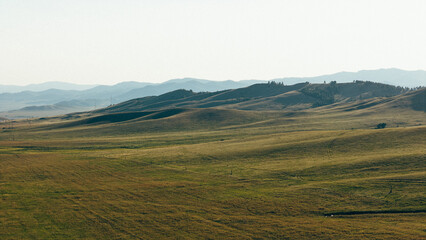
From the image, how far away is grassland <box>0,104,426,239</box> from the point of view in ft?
156

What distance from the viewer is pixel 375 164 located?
3012 inches

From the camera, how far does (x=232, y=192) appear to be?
64438 millimetres

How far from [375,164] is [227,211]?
139 ft

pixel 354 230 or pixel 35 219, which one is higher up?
pixel 35 219

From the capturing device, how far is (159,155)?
10738 centimetres

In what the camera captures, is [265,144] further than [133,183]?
Yes

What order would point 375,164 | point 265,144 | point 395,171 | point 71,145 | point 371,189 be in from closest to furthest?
point 371,189, point 395,171, point 375,164, point 265,144, point 71,145

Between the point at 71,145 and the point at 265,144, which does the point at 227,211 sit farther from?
the point at 71,145

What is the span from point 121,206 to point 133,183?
1584 centimetres

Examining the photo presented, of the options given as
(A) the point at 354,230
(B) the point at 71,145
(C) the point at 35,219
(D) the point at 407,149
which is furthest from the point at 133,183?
(B) the point at 71,145

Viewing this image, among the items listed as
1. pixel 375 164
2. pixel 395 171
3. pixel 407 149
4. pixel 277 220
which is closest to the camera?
pixel 277 220

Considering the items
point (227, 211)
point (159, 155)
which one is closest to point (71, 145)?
point (159, 155)

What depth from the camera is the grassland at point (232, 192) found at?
47469mm

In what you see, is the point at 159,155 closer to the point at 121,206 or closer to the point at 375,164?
the point at 121,206
